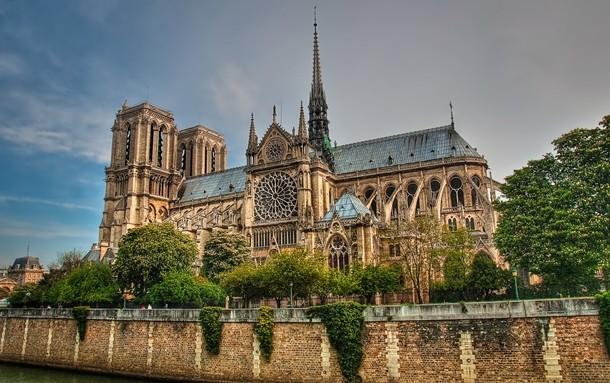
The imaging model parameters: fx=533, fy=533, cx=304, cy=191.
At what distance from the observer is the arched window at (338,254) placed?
4491 cm

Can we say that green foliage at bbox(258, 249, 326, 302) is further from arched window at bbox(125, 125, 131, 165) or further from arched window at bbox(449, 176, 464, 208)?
arched window at bbox(125, 125, 131, 165)

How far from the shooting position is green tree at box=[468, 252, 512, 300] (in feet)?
115

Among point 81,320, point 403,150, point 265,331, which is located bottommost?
point 265,331

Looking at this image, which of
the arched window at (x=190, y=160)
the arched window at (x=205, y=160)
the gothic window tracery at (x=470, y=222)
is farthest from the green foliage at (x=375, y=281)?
the arched window at (x=205, y=160)

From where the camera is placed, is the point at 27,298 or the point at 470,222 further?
the point at 470,222

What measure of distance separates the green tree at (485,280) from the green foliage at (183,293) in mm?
18707

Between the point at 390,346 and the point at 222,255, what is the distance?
1239 inches

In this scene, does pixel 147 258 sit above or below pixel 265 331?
above

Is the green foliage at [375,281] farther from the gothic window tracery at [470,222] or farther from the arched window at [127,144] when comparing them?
the arched window at [127,144]

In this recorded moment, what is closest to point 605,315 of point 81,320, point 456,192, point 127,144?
point 81,320

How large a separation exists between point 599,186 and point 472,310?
1614 cm

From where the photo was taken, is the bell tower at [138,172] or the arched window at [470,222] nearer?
the arched window at [470,222]

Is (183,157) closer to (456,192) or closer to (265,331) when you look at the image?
(456,192)

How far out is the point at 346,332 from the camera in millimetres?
25156
